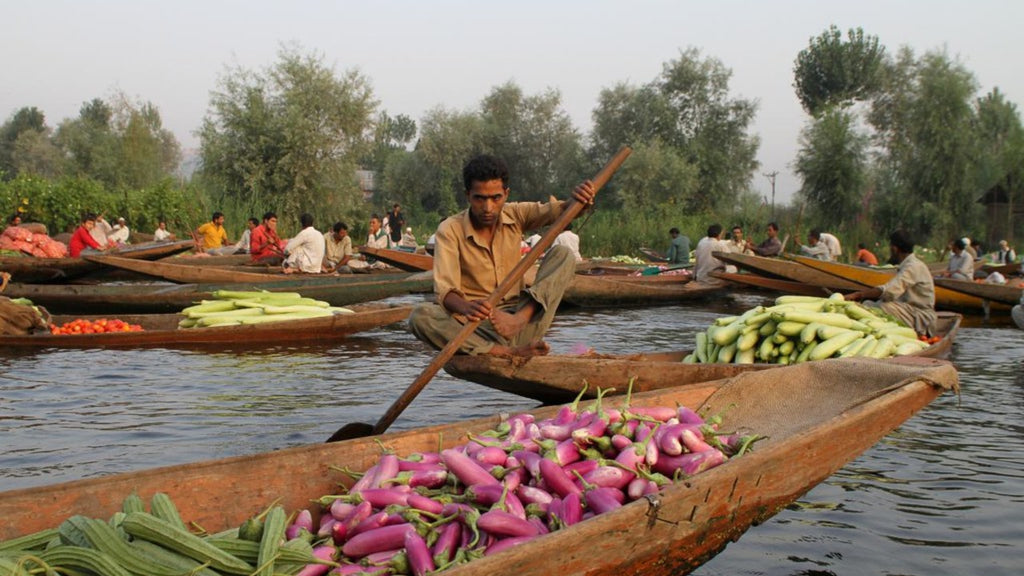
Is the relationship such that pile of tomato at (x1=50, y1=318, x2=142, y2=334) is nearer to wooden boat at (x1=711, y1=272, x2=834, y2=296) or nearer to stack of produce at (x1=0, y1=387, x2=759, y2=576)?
stack of produce at (x1=0, y1=387, x2=759, y2=576)

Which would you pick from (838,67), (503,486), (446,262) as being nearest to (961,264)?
(446,262)

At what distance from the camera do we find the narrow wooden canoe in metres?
13.4

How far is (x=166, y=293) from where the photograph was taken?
408 inches

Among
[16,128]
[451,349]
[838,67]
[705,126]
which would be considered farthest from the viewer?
[16,128]

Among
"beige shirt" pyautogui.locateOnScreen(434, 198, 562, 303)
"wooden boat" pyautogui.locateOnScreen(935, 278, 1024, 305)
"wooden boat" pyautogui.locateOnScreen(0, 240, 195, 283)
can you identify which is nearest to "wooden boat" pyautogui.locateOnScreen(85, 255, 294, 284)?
"wooden boat" pyautogui.locateOnScreen(0, 240, 195, 283)

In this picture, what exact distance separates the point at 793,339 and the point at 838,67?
45.9 m

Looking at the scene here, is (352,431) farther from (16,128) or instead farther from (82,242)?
(16,128)

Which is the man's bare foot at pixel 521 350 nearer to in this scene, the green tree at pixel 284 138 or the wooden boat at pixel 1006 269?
the wooden boat at pixel 1006 269

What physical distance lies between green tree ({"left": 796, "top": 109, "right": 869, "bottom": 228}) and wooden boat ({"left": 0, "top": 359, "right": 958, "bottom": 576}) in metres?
28.9

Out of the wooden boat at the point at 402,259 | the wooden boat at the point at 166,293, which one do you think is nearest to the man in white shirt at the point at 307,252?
the wooden boat at the point at 166,293

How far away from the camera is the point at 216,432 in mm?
5477

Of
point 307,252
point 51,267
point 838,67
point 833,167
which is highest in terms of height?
point 838,67

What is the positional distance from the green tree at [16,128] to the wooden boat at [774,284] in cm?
7292

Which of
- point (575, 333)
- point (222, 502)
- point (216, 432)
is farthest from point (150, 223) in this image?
point (222, 502)
